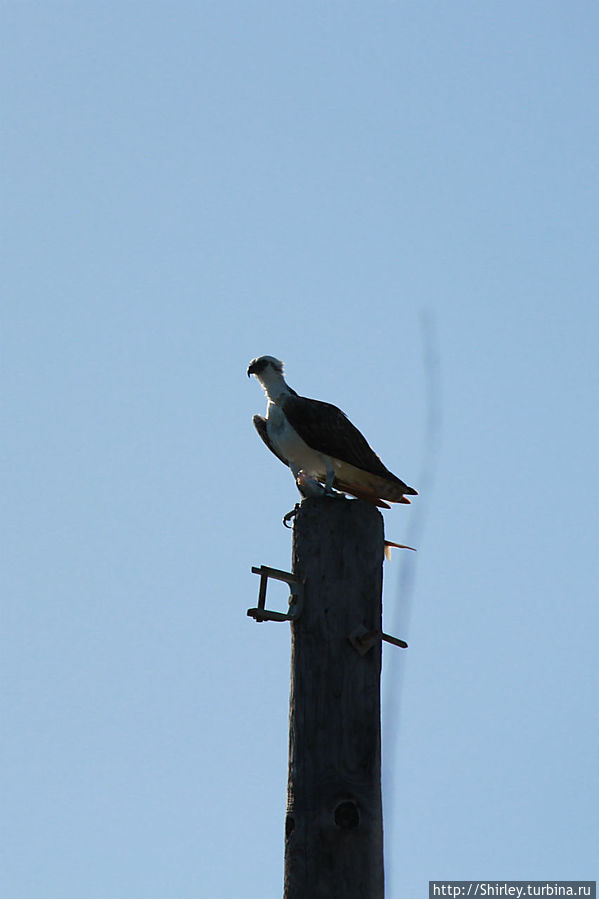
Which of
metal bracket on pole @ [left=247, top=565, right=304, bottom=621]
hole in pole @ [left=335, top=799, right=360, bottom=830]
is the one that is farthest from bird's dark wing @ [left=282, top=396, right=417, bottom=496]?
hole in pole @ [left=335, top=799, right=360, bottom=830]

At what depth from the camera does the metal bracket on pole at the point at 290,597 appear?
4926mm

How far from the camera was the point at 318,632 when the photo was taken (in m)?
4.84

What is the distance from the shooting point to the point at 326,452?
7.00 meters

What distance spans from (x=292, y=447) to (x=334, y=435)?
13.4 inches

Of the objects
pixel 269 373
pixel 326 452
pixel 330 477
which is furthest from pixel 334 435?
pixel 269 373

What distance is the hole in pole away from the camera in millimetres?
4637

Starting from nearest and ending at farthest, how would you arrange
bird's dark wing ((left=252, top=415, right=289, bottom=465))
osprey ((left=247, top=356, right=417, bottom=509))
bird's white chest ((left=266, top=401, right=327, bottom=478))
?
1. osprey ((left=247, top=356, right=417, bottom=509))
2. bird's white chest ((left=266, top=401, right=327, bottom=478))
3. bird's dark wing ((left=252, top=415, right=289, bottom=465))

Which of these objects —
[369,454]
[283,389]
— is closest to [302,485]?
[369,454]

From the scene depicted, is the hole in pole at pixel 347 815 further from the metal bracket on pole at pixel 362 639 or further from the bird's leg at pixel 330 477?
the bird's leg at pixel 330 477

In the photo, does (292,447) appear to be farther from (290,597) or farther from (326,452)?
(290,597)

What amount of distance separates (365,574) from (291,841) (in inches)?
42.3

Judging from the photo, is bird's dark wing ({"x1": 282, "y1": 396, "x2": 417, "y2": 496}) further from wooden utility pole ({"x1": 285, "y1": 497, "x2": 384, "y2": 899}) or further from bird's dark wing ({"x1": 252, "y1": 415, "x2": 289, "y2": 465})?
wooden utility pole ({"x1": 285, "y1": 497, "x2": 384, "y2": 899})

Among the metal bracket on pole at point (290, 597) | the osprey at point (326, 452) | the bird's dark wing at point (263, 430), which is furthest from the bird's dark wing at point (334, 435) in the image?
the metal bracket on pole at point (290, 597)

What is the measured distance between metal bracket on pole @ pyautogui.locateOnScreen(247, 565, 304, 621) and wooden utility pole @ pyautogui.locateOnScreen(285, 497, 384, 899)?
28 mm
